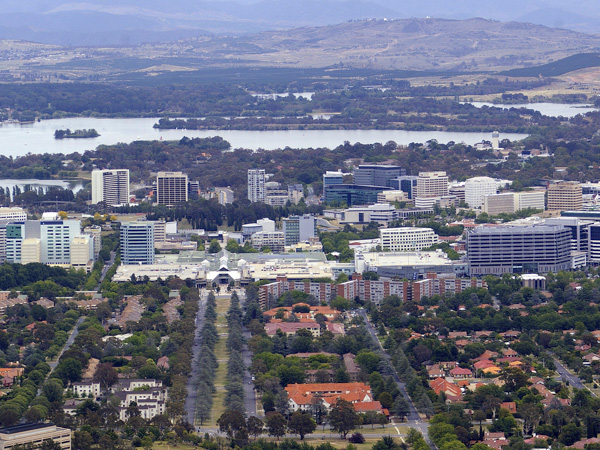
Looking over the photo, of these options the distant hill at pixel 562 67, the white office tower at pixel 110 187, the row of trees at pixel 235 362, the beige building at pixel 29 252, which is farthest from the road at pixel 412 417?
the distant hill at pixel 562 67

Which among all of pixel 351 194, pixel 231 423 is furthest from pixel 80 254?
pixel 231 423

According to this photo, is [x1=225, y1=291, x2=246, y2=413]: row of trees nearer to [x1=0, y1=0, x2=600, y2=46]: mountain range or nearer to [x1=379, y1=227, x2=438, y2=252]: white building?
[x1=379, y1=227, x2=438, y2=252]: white building

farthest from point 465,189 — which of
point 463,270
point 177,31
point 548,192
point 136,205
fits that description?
point 177,31

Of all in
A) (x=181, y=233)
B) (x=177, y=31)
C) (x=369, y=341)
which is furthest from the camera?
(x=177, y=31)

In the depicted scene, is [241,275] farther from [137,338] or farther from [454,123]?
[454,123]

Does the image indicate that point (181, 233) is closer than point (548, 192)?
Yes

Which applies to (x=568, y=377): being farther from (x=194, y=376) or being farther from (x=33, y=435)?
(x=33, y=435)

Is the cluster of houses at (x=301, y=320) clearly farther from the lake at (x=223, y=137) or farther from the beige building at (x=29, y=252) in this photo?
the lake at (x=223, y=137)
